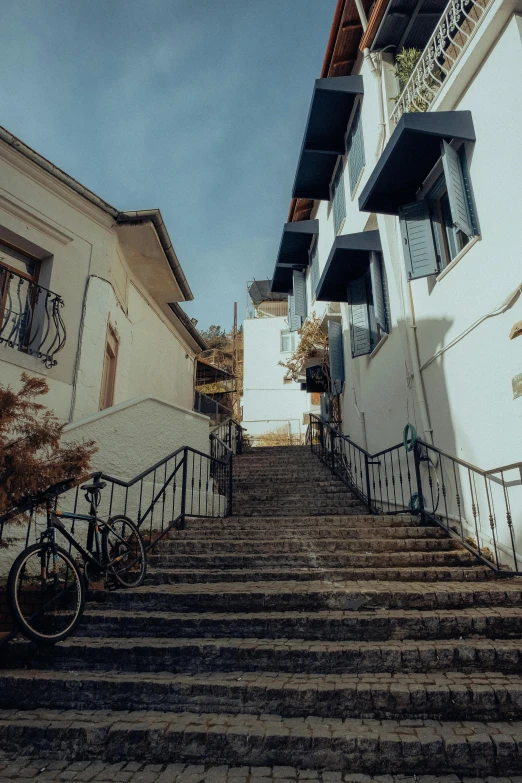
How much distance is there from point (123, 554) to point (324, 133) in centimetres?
1072

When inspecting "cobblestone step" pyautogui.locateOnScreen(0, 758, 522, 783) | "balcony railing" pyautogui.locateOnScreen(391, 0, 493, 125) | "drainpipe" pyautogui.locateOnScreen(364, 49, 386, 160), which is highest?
"drainpipe" pyautogui.locateOnScreen(364, 49, 386, 160)

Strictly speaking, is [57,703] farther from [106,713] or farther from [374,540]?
[374,540]

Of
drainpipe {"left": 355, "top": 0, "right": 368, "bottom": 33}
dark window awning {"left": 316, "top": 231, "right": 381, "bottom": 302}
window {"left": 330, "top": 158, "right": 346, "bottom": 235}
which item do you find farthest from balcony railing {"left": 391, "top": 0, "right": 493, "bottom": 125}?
window {"left": 330, "top": 158, "right": 346, "bottom": 235}

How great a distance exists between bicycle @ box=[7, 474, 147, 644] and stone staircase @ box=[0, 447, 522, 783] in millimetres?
206

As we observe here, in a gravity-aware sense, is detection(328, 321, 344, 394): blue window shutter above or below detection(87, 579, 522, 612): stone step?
above

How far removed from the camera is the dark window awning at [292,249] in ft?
49.1

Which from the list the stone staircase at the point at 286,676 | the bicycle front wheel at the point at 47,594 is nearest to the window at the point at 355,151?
the stone staircase at the point at 286,676

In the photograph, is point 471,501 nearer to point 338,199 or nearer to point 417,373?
point 417,373

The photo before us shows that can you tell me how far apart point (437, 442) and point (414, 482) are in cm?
105

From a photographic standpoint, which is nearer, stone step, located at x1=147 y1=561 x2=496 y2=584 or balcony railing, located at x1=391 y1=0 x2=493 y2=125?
stone step, located at x1=147 y1=561 x2=496 y2=584

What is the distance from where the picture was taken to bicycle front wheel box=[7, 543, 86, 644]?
351 cm

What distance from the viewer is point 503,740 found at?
2.66 m

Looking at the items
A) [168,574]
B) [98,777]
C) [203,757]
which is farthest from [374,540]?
[98,777]

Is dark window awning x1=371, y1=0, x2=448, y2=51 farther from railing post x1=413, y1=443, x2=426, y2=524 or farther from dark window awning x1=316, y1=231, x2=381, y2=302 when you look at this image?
railing post x1=413, y1=443, x2=426, y2=524
